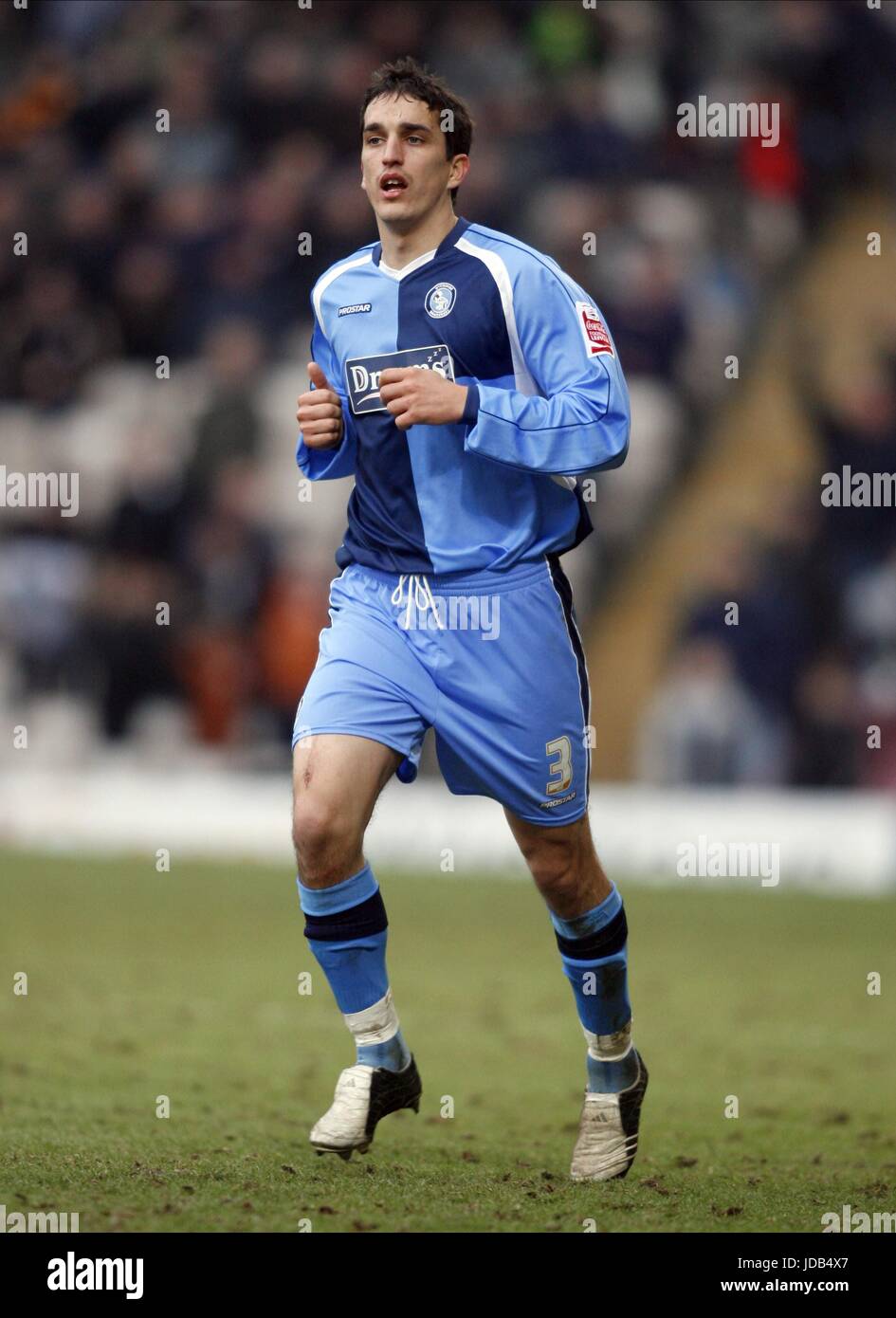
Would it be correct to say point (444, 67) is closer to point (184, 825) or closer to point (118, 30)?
point (118, 30)

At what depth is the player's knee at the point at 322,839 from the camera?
208 inches

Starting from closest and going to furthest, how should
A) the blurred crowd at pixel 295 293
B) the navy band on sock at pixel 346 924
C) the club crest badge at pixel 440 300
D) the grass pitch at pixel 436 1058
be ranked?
the grass pitch at pixel 436 1058 → the navy band on sock at pixel 346 924 → the club crest badge at pixel 440 300 → the blurred crowd at pixel 295 293

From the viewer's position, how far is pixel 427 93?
18.3ft

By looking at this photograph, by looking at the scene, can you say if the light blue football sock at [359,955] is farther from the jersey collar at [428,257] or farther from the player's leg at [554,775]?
the jersey collar at [428,257]

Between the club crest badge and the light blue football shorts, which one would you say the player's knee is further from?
the club crest badge

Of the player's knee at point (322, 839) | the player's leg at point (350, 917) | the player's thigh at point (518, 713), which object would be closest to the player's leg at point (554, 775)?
the player's thigh at point (518, 713)

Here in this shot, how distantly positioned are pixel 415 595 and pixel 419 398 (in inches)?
23.1

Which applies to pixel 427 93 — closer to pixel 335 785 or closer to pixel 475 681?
pixel 475 681

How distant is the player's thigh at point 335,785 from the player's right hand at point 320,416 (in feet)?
2.82

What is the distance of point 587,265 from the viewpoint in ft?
50.3

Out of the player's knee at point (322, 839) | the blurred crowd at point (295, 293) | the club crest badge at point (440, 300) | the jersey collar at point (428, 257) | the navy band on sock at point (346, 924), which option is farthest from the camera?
the blurred crowd at point (295, 293)

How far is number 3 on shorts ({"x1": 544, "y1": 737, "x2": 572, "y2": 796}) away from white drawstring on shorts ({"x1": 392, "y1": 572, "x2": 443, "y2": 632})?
17.6 inches
